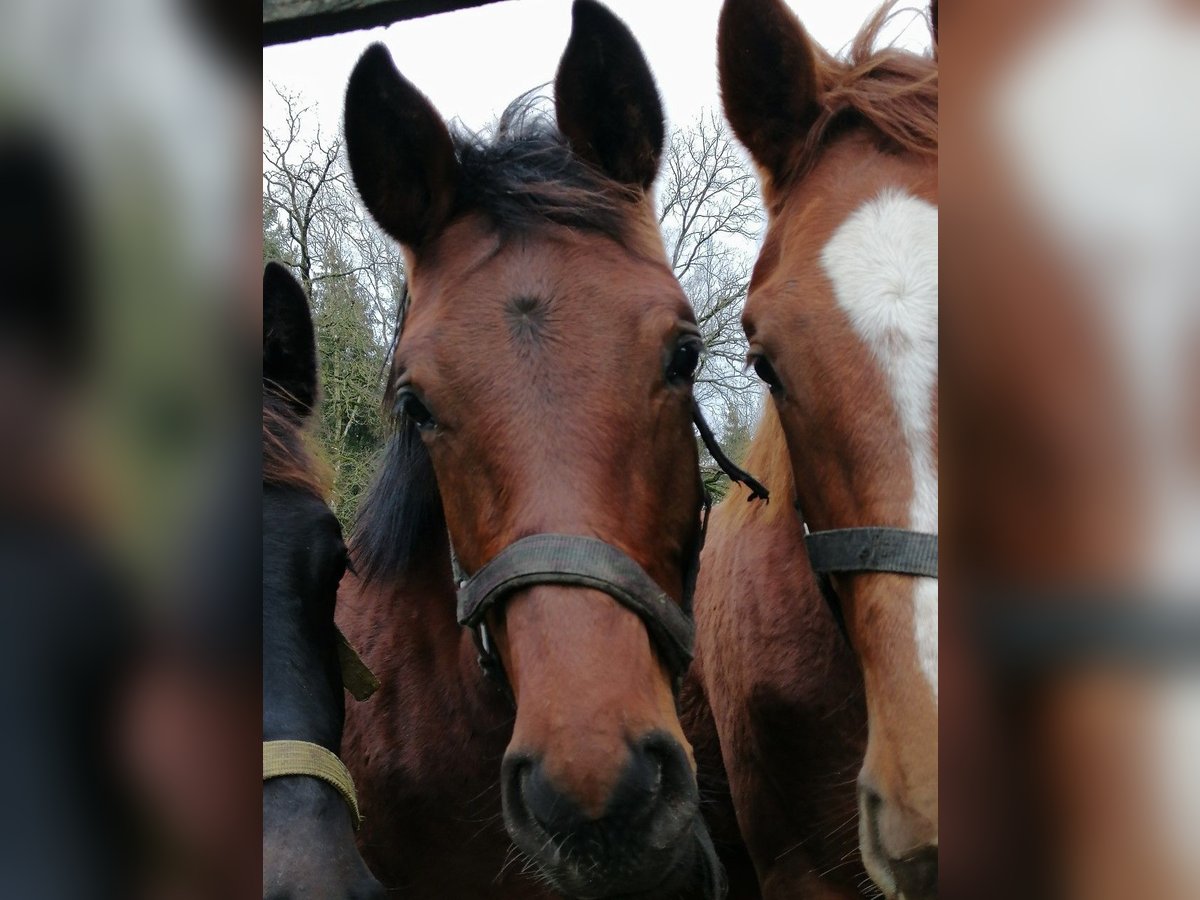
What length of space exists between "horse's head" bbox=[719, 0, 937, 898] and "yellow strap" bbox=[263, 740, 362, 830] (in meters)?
0.87

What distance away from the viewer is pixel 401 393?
1831 mm

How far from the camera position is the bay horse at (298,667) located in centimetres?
161

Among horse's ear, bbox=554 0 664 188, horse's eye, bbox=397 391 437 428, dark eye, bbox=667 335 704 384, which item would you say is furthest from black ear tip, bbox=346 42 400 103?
dark eye, bbox=667 335 704 384

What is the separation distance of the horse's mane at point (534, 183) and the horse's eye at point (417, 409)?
368mm

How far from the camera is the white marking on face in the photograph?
146cm

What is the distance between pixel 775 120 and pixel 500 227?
549mm

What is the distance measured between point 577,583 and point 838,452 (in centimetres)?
46

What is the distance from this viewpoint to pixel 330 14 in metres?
1.59

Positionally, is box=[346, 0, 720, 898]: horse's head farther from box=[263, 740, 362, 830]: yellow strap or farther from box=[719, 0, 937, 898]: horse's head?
box=[263, 740, 362, 830]: yellow strap
